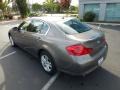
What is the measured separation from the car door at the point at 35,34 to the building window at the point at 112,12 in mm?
17685

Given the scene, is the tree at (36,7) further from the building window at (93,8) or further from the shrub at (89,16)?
the shrub at (89,16)

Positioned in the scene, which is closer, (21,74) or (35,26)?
(21,74)

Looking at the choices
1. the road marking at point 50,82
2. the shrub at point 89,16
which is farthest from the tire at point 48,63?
the shrub at point 89,16

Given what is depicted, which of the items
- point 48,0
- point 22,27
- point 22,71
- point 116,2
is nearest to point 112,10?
point 116,2

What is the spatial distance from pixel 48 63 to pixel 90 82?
1.28 m

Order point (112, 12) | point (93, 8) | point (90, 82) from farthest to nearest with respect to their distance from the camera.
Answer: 1. point (93, 8)
2. point (112, 12)
3. point (90, 82)

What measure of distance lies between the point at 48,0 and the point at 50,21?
60017 mm

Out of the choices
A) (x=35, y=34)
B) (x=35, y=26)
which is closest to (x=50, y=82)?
(x=35, y=34)

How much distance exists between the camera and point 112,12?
2069cm

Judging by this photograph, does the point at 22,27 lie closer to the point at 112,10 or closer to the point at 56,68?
the point at 56,68

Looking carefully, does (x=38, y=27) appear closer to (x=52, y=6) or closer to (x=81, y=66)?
(x=81, y=66)

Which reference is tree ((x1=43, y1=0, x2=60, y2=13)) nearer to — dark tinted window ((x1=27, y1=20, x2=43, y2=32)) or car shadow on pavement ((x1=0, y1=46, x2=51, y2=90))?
dark tinted window ((x1=27, y1=20, x2=43, y2=32))

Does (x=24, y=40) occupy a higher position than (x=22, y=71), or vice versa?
(x=24, y=40)

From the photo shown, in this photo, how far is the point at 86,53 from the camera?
3.60 m
